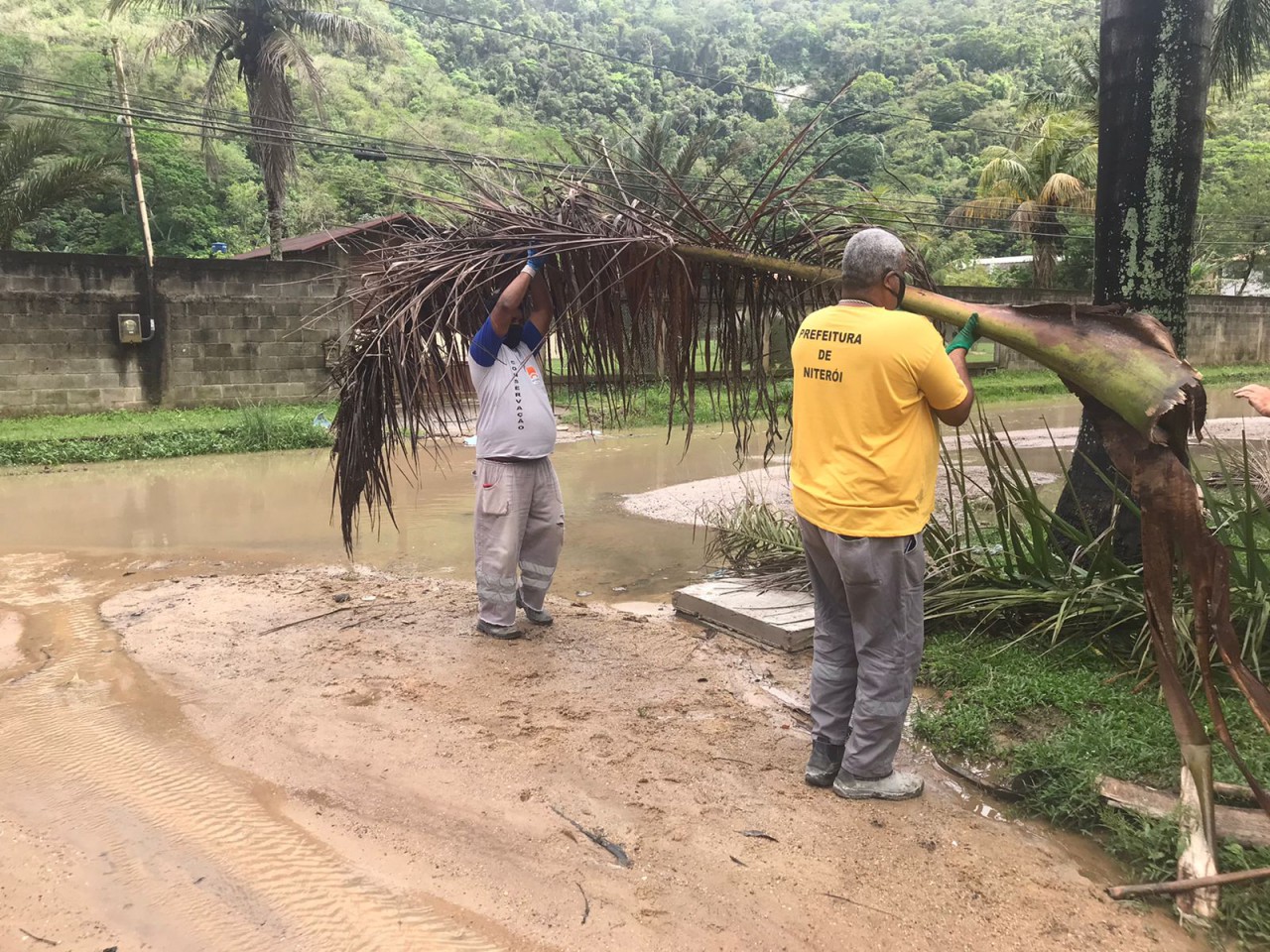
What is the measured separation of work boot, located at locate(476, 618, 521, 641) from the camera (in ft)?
15.4

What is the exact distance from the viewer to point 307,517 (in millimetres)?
8414

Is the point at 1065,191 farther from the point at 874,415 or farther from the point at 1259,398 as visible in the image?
the point at 874,415

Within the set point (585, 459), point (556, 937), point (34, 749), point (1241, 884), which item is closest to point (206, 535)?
point (34, 749)

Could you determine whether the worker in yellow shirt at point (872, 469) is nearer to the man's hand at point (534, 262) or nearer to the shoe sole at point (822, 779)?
the shoe sole at point (822, 779)

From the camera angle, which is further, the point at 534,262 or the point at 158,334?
the point at 158,334

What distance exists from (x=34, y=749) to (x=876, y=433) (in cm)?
324

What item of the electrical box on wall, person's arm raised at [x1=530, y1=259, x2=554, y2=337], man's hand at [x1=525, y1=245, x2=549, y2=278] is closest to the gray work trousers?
person's arm raised at [x1=530, y1=259, x2=554, y2=337]

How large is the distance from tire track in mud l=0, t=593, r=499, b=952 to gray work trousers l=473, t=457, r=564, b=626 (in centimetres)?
150

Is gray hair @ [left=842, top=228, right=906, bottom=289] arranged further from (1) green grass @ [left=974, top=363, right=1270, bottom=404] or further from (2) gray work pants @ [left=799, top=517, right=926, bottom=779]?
(1) green grass @ [left=974, top=363, right=1270, bottom=404]

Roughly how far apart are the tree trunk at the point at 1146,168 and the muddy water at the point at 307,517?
2.68m

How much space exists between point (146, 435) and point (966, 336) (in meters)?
11.9

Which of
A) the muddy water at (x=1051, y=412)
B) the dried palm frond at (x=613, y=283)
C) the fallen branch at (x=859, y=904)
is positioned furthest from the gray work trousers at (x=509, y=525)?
the muddy water at (x=1051, y=412)

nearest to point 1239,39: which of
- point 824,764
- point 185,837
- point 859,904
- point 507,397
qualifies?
point 507,397

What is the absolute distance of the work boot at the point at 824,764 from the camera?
3.17 meters
